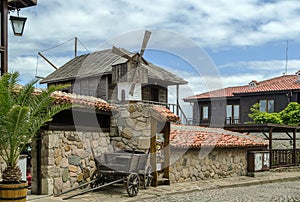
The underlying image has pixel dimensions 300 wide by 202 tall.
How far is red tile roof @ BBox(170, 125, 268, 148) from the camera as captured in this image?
13.6 m

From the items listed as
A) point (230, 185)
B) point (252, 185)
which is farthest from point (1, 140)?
point (252, 185)

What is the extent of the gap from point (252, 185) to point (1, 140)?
907 cm

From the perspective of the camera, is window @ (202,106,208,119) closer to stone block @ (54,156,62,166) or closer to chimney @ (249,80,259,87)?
chimney @ (249,80,259,87)

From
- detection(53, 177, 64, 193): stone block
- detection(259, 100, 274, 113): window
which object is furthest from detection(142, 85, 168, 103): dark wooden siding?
detection(53, 177, 64, 193): stone block

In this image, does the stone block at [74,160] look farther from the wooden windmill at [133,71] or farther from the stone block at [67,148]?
the wooden windmill at [133,71]

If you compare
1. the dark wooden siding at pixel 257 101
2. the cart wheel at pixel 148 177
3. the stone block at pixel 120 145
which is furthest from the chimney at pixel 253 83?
the cart wheel at pixel 148 177

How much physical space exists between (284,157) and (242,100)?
48.6 feet

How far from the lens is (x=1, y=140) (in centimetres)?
757

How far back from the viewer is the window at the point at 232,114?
34225 mm

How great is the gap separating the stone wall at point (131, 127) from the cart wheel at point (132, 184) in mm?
1584

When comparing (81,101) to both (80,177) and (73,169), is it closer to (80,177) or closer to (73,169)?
(73,169)

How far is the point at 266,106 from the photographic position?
31.5 meters

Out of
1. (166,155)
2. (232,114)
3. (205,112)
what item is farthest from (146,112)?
(205,112)

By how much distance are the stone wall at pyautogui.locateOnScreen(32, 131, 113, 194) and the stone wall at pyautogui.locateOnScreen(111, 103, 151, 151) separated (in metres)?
0.73
